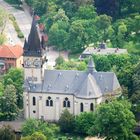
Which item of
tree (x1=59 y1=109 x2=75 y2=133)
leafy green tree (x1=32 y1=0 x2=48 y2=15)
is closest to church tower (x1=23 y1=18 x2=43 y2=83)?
tree (x1=59 y1=109 x2=75 y2=133)

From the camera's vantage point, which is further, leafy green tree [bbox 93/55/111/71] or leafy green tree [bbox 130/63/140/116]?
leafy green tree [bbox 93/55/111/71]

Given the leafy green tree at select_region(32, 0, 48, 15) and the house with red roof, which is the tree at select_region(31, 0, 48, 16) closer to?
the leafy green tree at select_region(32, 0, 48, 15)

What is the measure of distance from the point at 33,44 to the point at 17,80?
9.35 metres

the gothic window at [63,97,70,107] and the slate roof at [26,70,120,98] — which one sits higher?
the slate roof at [26,70,120,98]

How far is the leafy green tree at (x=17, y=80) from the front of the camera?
110 m

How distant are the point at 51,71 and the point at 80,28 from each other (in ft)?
99.8

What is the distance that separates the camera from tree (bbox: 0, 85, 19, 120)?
10600 cm

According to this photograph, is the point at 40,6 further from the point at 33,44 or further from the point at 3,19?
the point at 33,44

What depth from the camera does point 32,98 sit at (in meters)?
106

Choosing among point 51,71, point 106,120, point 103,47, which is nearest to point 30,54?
point 51,71

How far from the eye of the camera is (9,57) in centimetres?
12712

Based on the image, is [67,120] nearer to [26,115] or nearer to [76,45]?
[26,115]

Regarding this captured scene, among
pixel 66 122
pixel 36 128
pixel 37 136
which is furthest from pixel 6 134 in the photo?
pixel 66 122

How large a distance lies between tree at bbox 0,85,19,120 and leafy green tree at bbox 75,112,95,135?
873 centimetres
